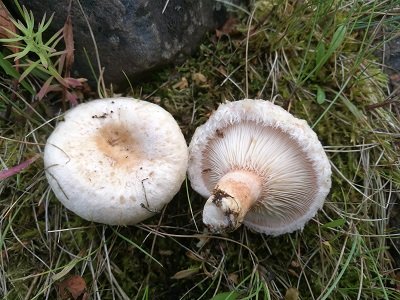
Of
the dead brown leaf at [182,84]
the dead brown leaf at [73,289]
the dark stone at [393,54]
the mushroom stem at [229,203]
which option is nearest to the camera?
the mushroom stem at [229,203]

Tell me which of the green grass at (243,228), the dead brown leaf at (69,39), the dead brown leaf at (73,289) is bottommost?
the dead brown leaf at (73,289)

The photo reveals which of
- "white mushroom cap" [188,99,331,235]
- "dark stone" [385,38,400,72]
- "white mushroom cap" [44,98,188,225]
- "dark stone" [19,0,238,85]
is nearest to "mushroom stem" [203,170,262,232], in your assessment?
"white mushroom cap" [188,99,331,235]

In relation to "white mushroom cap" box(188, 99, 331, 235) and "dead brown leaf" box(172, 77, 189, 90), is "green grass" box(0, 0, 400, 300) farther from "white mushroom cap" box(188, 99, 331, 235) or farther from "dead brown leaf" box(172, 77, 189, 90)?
"white mushroom cap" box(188, 99, 331, 235)

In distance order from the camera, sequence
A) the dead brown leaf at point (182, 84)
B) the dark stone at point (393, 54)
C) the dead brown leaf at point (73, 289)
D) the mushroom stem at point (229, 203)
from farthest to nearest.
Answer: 1. the dark stone at point (393, 54)
2. the dead brown leaf at point (182, 84)
3. the dead brown leaf at point (73, 289)
4. the mushroom stem at point (229, 203)

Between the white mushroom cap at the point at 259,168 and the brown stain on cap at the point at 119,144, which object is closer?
the white mushroom cap at the point at 259,168

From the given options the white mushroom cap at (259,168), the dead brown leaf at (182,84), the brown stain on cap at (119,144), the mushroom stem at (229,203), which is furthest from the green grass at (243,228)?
the brown stain on cap at (119,144)

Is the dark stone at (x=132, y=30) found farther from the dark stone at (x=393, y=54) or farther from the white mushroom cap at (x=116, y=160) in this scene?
the dark stone at (x=393, y=54)

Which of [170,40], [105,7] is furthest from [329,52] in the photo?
[105,7]

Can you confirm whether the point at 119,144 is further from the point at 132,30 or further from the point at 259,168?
the point at 259,168
